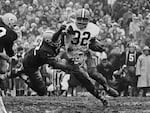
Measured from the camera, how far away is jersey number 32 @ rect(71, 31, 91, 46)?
29.3ft

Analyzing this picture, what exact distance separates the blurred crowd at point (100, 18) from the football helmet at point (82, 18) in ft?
14.1

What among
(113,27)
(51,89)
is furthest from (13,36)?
(113,27)

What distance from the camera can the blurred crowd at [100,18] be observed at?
44.8 feet

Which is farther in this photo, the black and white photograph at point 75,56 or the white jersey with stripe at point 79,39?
the white jersey with stripe at point 79,39

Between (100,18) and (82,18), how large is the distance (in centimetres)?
641

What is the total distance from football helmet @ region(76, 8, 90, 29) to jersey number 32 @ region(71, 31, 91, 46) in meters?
0.12

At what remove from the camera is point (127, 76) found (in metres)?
12.9

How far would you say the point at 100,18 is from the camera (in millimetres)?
15062

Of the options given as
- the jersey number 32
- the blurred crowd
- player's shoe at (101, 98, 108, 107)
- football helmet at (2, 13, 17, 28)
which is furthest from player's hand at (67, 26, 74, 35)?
the blurred crowd

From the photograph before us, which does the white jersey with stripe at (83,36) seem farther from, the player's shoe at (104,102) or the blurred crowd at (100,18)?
the blurred crowd at (100,18)

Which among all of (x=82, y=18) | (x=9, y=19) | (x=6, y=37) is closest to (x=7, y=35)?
(x=6, y=37)

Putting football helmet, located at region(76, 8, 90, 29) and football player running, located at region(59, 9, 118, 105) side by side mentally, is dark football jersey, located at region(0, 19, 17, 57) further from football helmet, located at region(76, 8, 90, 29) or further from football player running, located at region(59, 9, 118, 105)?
football helmet, located at region(76, 8, 90, 29)

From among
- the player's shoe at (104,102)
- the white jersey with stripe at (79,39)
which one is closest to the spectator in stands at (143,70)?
the white jersey with stripe at (79,39)

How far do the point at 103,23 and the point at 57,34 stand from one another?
236 inches
